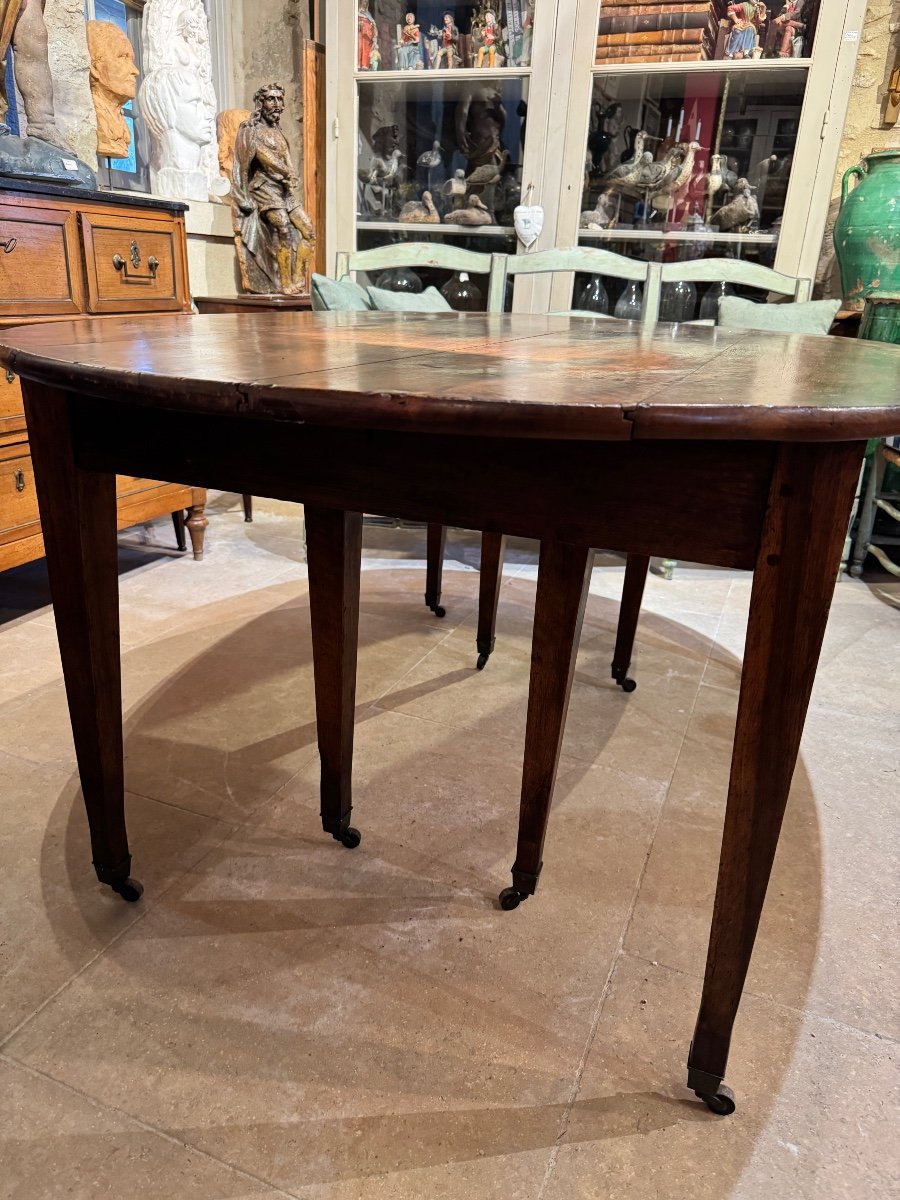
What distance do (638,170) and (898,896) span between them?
285 cm

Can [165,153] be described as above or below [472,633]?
above

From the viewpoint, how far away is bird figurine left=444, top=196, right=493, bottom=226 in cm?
328

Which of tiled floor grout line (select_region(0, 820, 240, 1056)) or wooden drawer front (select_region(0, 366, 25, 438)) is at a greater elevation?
wooden drawer front (select_region(0, 366, 25, 438))

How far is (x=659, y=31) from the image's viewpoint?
9.58 ft

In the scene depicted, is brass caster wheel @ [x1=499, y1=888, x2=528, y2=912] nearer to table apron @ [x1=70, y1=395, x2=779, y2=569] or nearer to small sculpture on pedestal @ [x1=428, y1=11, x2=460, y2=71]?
table apron @ [x1=70, y1=395, x2=779, y2=569]

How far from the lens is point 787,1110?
0.88 meters

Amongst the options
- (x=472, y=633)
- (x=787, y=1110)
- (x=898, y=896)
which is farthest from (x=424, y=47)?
(x=787, y=1110)

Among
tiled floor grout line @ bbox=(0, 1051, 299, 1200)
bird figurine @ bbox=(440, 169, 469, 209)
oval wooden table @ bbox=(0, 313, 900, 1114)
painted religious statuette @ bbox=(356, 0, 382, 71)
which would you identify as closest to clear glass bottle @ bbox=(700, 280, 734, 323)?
bird figurine @ bbox=(440, 169, 469, 209)

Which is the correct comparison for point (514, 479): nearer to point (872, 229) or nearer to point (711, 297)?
point (872, 229)

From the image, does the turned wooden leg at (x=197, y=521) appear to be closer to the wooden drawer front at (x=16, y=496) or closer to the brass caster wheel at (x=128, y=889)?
the wooden drawer front at (x=16, y=496)

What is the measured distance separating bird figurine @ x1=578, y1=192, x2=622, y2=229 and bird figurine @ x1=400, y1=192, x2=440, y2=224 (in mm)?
631

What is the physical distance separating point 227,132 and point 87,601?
3321mm

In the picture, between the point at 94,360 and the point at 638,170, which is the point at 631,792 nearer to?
the point at 94,360

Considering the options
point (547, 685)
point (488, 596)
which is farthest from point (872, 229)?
point (547, 685)
